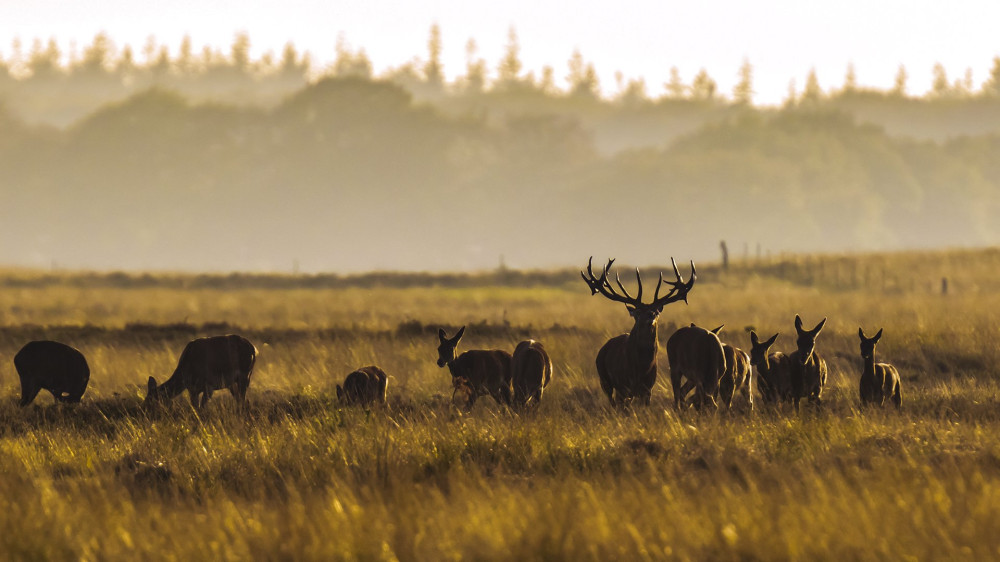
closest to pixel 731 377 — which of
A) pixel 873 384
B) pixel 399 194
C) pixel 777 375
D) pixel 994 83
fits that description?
pixel 777 375

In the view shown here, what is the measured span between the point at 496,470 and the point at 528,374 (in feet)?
13.6

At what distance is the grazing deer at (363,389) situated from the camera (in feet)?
46.8

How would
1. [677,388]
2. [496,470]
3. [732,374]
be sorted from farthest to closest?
[732,374] < [677,388] < [496,470]

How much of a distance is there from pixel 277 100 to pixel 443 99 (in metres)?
35.6

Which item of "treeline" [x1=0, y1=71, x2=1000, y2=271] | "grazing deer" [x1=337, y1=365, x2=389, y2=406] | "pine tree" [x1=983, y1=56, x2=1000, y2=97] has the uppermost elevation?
"pine tree" [x1=983, y1=56, x2=1000, y2=97]

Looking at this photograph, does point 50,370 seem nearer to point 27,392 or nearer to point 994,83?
point 27,392

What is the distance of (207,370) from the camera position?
14.4m

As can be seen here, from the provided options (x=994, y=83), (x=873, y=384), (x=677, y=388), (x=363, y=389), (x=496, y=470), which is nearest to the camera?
(x=496, y=470)

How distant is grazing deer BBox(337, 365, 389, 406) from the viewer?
1427 cm

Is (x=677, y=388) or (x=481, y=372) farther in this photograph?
(x=481, y=372)

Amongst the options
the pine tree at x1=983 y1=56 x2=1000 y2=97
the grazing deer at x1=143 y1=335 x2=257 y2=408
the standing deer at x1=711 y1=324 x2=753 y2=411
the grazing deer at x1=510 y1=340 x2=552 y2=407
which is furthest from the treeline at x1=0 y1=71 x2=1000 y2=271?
the standing deer at x1=711 y1=324 x2=753 y2=411

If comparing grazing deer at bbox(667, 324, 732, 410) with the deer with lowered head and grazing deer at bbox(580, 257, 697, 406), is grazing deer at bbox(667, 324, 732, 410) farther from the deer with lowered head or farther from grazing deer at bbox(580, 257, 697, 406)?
grazing deer at bbox(580, 257, 697, 406)

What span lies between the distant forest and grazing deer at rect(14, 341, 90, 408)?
374 feet

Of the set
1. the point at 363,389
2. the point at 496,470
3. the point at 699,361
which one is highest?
the point at 699,361
